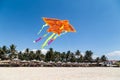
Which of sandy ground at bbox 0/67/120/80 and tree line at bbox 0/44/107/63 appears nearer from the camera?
sandy ground at bbox 0/67/120/80

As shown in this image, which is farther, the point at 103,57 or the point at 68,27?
the point at 103,57

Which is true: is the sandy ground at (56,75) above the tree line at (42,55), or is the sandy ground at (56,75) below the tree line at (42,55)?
below

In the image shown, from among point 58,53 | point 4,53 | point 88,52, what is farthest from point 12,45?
point 88,52

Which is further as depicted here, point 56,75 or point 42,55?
point 42,55

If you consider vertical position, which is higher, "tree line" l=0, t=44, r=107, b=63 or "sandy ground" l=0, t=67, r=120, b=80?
"tree line" l=0, t=44, r=107, b=63

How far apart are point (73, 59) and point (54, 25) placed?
11624 cm

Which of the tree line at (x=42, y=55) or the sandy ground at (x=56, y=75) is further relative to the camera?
the tree line at (x=42, y=55)

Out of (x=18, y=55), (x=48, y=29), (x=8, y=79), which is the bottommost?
(x=8, y=79)

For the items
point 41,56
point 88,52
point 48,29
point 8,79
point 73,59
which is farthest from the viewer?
point 88,52

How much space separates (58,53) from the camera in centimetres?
13125

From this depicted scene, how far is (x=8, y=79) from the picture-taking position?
16.6 meters

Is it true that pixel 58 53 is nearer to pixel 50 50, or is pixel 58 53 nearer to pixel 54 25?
pixel 50 50

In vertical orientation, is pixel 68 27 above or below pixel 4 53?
below

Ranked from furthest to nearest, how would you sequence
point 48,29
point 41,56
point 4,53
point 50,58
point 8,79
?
point 41,56, point 50,58, point 4,53, point 8,79, point 48,29
